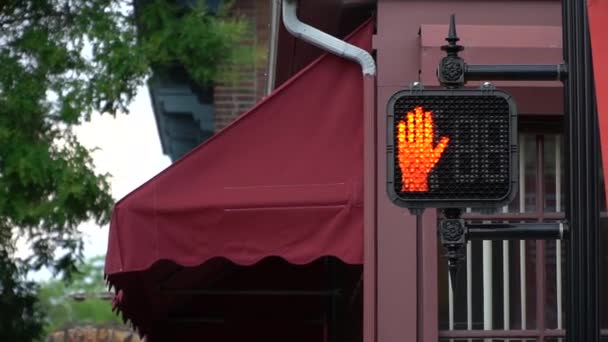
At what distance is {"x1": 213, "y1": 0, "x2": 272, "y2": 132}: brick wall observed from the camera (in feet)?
58.2

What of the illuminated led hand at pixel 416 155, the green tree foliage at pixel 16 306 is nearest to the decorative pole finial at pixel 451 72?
the illuminated led hand at pixel 416 155

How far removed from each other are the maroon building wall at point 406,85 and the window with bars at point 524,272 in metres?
0.27

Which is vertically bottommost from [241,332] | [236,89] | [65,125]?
[241,332]

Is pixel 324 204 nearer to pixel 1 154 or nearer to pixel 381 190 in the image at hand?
pixel 381 190

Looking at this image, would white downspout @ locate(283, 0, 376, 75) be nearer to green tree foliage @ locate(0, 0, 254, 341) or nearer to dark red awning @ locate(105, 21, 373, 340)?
dark red awning @ locate(105, 21, 373, 340)

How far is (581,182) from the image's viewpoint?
4988 millimetres

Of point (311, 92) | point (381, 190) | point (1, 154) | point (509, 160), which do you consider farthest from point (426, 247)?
point (1, 154)

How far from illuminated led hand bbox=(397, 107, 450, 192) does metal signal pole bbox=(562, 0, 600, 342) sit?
0.48m

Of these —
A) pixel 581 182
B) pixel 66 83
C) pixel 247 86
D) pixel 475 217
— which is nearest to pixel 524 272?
pixel 475 217

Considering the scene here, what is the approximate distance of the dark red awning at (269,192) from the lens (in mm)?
7465

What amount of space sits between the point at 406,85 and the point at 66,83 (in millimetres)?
7193

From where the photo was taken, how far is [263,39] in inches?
703

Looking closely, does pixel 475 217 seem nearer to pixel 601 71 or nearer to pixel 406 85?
pixel 406 85

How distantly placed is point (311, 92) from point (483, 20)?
1.06 m
